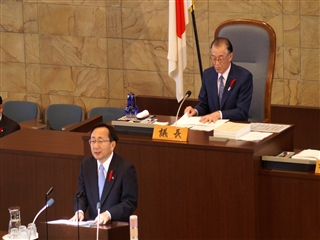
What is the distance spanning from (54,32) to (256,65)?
12.2ft

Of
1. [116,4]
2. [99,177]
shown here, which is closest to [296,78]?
[116,4]

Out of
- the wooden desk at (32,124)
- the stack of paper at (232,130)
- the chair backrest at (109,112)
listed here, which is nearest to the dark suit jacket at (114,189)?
the stack of paper at (232,130)

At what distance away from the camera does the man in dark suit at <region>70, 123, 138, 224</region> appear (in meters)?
5.17

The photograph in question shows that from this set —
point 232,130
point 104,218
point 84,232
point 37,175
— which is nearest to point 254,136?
point 232,130

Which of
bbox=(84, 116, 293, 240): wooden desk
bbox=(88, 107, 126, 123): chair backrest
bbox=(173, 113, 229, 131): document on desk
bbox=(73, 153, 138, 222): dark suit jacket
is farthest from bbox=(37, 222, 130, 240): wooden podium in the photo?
bbox=(88, 107, 126, 123): chair backrest

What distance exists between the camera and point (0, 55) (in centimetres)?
1055

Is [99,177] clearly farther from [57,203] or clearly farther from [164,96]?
[164,96]

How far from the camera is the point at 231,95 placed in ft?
22.1

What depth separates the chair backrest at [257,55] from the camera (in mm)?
7148

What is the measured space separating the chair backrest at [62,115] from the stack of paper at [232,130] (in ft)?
13.7

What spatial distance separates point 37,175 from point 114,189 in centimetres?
159

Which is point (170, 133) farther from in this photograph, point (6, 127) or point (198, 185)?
point (6, 127)

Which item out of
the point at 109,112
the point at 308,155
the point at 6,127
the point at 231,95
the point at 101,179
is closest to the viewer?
the point at 101,179

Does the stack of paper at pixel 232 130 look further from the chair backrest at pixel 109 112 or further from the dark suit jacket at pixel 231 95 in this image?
the chair backrest at pixel 109 112
